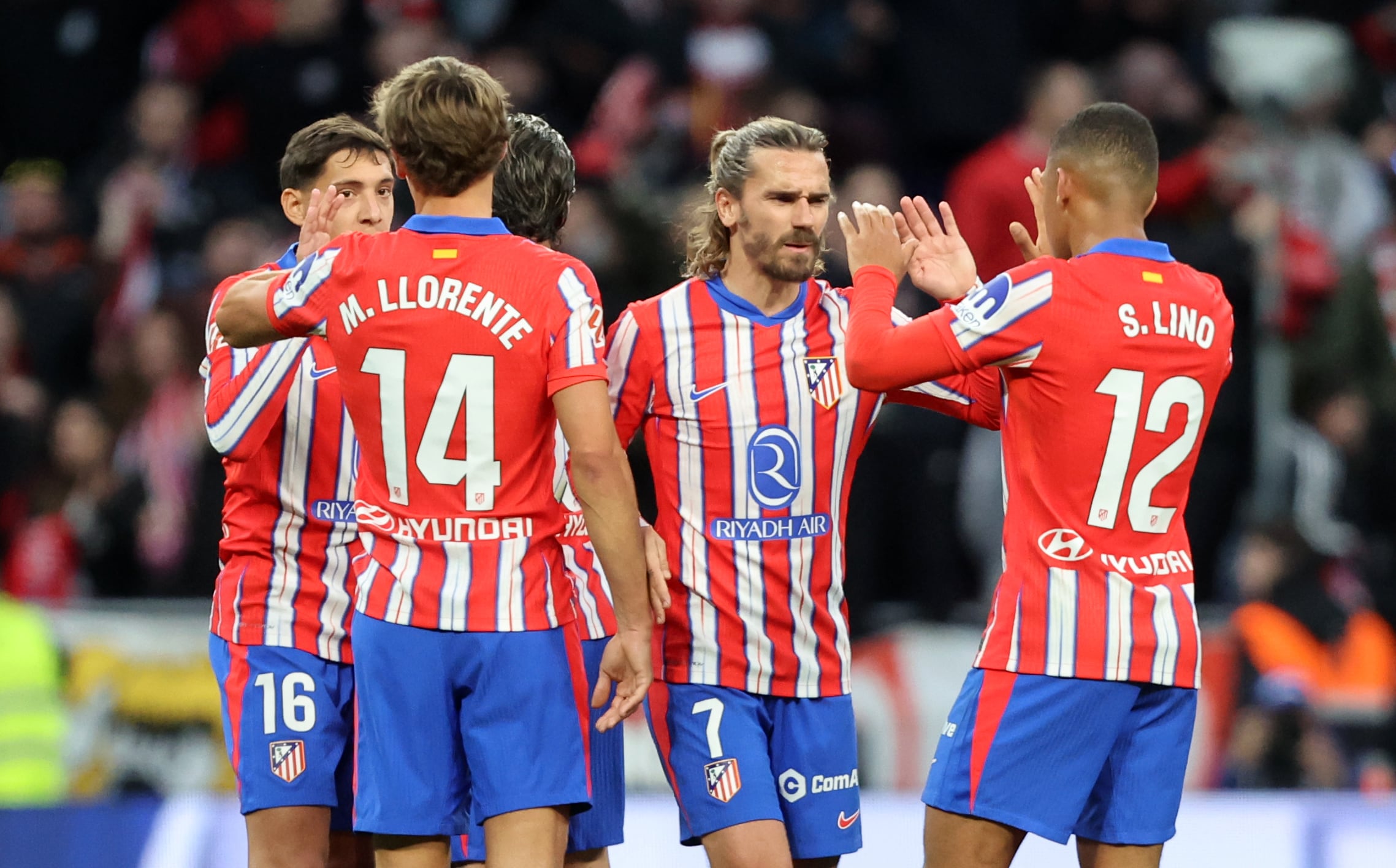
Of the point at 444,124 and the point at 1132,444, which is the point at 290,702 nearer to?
the point at 444,124

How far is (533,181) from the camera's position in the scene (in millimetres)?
5008

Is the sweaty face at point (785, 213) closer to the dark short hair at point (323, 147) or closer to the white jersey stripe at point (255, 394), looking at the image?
the dark short hair at point (323, 147)

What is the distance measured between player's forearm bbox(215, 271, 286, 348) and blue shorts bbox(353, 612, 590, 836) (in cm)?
78

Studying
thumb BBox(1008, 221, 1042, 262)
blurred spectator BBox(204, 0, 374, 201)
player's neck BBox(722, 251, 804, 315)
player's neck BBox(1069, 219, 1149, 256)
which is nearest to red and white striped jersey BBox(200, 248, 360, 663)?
player's neck BBox(722, 251, 804, 315)

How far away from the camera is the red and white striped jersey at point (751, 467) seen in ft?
16.1

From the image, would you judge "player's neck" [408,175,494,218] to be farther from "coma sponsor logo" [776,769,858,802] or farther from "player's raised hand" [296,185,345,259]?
"coma sponsor logo" [776,769,858,802]

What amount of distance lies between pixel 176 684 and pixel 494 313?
463 centimetres

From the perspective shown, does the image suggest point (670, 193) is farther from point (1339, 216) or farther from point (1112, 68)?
point (1339, 216)

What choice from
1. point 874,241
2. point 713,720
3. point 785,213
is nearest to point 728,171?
point 785,213

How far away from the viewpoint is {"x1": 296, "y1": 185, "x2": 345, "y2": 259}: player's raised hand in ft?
15.2

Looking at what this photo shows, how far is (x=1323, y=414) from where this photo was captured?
9422 millimetres

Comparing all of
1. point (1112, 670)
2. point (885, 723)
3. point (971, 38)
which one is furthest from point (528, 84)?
point (1112, 670)

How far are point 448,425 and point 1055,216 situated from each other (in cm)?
170

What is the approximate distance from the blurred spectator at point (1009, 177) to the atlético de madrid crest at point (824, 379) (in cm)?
405
